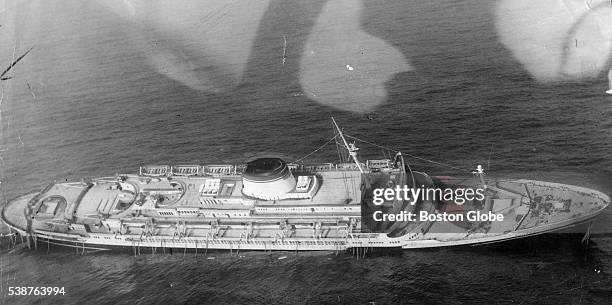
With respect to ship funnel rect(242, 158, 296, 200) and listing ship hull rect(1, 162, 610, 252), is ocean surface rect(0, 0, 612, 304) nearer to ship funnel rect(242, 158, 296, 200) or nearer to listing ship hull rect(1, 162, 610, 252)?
listing ship hull rect(1, 162, 610, 252)

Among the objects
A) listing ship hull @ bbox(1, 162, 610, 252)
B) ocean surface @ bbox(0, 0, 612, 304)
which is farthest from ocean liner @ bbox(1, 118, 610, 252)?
ocean surface @ bbox(0, 0, 612, 304)

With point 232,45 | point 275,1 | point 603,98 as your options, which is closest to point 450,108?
point 603,98

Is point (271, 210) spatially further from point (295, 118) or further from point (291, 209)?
point (295, 118)

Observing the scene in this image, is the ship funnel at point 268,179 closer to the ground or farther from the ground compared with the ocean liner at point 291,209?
farther from the ground

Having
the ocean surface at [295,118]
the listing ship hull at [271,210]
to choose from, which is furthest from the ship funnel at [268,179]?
the ocean surface at [295,118]

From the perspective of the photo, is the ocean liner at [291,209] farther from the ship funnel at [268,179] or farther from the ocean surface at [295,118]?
the ocean surface at [295,118]

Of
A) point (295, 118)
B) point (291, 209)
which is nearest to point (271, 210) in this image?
point (291, 209)
